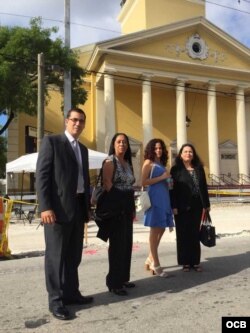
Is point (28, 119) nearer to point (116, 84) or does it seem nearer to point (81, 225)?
point (116, 84)

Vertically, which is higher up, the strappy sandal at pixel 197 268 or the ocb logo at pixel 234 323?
the strappy sandal at pixel 197 268

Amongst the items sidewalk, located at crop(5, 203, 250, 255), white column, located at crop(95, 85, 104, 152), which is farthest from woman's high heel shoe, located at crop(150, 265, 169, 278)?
white column, located at crop(95, 85, 104, 152)

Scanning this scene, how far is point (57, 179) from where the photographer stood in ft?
13.8

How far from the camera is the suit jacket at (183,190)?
5941 millimetres

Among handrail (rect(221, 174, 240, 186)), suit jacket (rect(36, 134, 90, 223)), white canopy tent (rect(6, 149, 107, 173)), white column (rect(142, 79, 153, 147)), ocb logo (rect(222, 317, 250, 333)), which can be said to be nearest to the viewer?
ocb logo (rect(222, 317, 250, 333))

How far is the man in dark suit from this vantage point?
4133 millimetres

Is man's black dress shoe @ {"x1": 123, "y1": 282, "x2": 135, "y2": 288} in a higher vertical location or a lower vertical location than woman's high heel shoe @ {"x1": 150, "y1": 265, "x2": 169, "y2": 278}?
lower

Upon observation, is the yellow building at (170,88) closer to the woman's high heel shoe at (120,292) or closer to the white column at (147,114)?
the white column at (147,114)

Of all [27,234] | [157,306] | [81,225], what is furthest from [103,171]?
[27,234]

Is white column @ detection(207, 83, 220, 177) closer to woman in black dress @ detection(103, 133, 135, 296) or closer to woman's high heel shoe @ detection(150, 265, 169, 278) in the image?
woman's high heel shoe @ detection(150, 265, 169, 278)

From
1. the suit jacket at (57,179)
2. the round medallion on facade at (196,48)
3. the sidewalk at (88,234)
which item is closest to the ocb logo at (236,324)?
the suit jacket at (57,179)

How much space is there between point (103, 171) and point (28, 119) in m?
25.2

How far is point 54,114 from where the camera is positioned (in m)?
29.7

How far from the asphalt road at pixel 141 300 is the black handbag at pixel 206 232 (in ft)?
1.36
